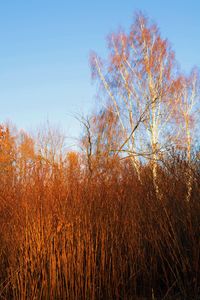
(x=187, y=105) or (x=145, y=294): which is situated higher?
(x=187, y=105)

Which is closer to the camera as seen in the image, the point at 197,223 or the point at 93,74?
the point at 197,223

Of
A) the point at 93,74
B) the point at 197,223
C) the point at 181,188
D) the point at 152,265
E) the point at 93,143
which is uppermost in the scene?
the point at 93,74

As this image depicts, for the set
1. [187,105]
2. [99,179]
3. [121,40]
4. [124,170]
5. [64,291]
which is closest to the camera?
[64,291]

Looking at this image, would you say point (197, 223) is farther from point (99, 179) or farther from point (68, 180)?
point (68, 180)

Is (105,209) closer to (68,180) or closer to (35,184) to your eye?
(68,180)

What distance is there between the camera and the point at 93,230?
368 centimetres

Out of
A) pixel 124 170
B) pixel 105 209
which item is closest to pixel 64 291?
pixel 105 209

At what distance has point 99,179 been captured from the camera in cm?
385

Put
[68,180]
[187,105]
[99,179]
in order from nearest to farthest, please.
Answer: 1. [68,180]
2. [99,179]
3. [187,105]

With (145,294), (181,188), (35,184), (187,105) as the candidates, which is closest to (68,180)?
(35,184)

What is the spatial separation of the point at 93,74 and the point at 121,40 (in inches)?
63.2

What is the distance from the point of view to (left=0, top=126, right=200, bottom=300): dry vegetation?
3.36 meters

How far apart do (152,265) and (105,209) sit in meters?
0.98

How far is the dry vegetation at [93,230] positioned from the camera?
3.36 m
